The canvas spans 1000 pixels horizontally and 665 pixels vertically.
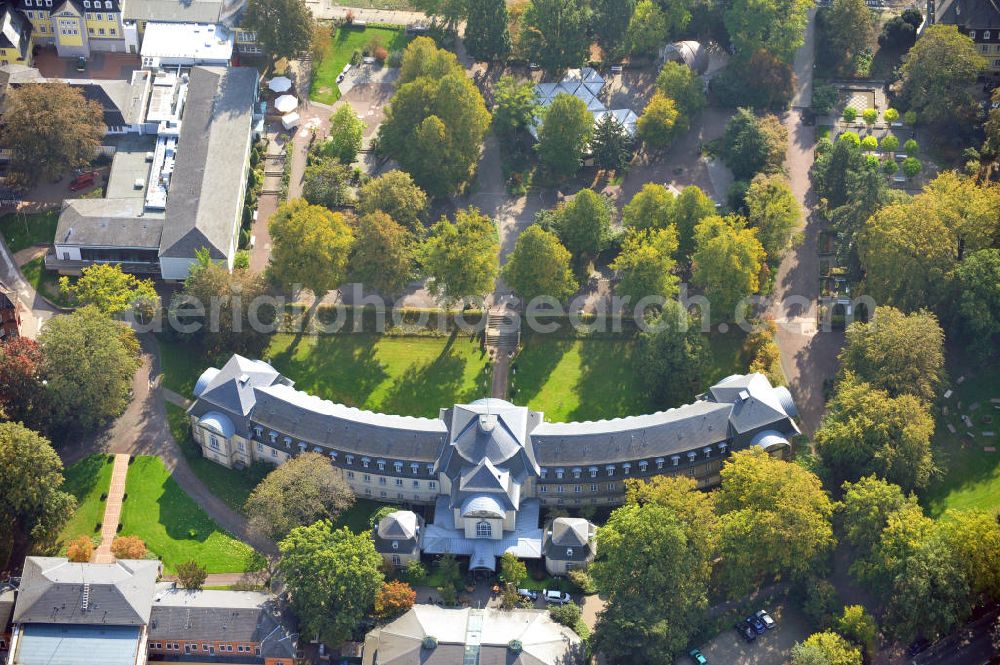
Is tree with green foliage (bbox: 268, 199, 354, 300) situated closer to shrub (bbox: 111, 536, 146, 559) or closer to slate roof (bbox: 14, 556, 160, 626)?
shrub (bbox: 111, 536, 146, 559)

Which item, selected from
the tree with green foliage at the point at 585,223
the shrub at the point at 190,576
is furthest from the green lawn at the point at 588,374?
the shrub at the point at 190,576

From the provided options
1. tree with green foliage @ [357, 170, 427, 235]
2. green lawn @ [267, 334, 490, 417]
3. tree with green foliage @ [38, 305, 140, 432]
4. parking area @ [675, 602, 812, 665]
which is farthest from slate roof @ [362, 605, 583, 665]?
tree with green foliage @ [357, 170, 427, 235]

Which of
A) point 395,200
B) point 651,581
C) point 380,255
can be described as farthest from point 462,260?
point 651,581

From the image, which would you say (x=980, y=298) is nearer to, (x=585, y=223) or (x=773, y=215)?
(x=773, y=215)

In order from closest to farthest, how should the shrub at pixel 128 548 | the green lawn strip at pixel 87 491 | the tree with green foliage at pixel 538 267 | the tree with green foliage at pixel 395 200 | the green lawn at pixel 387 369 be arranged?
the shrub at pixel 128 548, the green lawn strip at pixel 87 491, the green lawn at pixel 387 369, the tree with green foliage at pixel 538 267, the tree with green foliage at pixel 395 200

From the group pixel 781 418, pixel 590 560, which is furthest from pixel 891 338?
pixel 590 560

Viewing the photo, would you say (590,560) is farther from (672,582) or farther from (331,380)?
(331,380)

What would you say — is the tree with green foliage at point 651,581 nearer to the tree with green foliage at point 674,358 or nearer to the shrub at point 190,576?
the tree with green foliage at point 674,358
